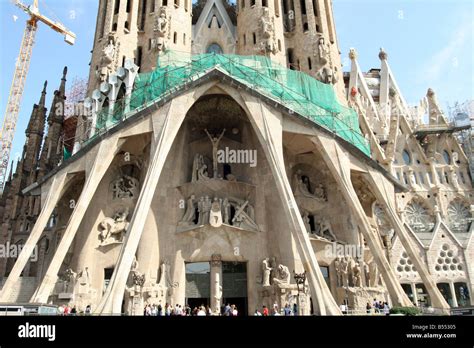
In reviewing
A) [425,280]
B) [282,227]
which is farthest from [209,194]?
[425,280]

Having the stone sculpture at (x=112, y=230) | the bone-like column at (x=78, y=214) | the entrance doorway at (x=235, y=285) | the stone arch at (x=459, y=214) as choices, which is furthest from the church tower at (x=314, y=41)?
the stone arch at (x=459, y=214)

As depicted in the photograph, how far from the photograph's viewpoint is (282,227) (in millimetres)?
19688

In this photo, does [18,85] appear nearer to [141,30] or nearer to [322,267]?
[141,30]

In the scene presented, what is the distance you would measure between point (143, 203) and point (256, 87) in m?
8.10

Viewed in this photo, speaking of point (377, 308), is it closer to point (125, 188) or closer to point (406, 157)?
point (125, 188)

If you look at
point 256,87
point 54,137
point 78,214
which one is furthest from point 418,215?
point 54,137

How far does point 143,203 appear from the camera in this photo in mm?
17031

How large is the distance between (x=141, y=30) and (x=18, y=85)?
22.5 meters

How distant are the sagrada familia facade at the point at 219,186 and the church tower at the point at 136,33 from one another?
0.09 m

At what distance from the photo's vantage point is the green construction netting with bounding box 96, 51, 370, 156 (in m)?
20.1

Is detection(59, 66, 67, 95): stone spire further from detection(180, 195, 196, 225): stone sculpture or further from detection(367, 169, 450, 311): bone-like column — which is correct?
detection(367, 169, 450, 311): bone-like column

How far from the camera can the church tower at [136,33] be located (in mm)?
23297

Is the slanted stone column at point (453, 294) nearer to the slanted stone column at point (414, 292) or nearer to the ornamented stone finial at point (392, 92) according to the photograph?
the slanted stone column at point (414, 292)
